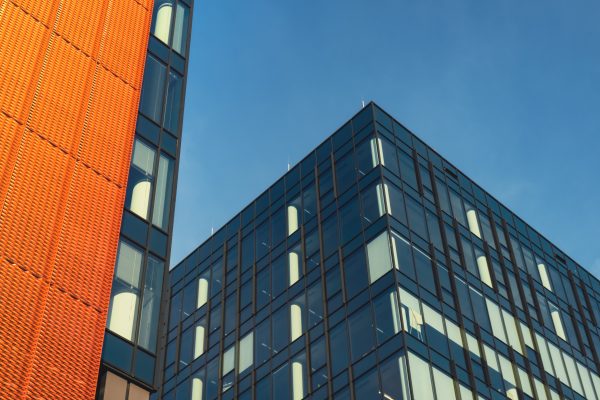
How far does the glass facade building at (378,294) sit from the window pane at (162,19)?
1651 centimetres

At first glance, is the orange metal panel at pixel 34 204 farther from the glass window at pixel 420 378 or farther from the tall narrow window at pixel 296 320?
the tall narrow window at pixel 296 320

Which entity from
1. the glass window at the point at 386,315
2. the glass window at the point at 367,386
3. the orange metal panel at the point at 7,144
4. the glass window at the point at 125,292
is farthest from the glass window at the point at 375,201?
the orange metal panel at the point at 7,144

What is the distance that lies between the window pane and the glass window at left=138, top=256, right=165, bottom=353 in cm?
1240

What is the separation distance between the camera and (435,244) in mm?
51969

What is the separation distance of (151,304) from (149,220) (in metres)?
3.65

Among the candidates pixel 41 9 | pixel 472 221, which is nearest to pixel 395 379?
pixel 472 221

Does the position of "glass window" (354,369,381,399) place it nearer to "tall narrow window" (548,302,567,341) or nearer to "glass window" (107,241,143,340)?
"glass window" (107,241,143,340)

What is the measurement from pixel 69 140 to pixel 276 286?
26248 millimetres

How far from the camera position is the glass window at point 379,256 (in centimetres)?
4756

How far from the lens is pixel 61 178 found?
29.6m

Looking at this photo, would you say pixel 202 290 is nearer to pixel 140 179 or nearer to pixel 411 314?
pixel 411 314

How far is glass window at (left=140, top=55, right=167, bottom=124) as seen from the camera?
36250mm

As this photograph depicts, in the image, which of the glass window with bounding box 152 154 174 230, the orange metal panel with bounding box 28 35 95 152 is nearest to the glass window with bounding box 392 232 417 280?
the glass window with bounding box 152 154 174 230

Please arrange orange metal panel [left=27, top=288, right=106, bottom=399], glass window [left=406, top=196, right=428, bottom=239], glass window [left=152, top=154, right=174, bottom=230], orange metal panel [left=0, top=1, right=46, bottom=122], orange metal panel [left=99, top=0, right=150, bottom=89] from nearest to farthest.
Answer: orange metal panel [left=27, top=288, right=106, bottom=399], orange metal panel [left=0, top=1, right=46, bottom=122], glass window [left=152, top=154, right=174, bottom=230], orange metal panel [left=99, top=0, right=150, bottom=89], glass window [left=406, top=196, right=428, bottom=239]
